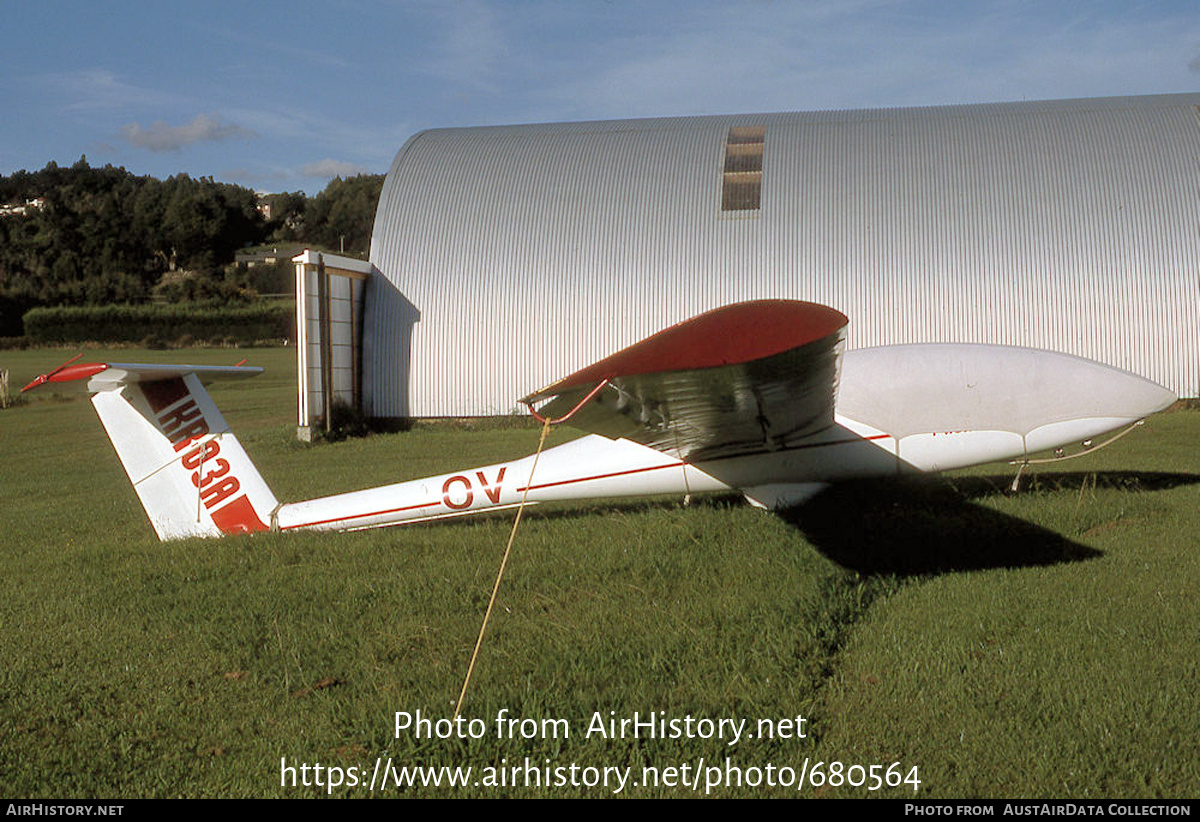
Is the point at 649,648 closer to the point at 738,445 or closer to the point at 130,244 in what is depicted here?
the point at 738,445

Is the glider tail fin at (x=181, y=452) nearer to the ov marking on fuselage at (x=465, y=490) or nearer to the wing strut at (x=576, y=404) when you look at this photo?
the ov marking on fuselage at (x=465, y=490)

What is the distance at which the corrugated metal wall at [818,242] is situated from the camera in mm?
19250

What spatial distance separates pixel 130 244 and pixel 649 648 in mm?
86370

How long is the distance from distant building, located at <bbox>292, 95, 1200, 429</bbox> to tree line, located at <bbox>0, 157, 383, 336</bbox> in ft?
161

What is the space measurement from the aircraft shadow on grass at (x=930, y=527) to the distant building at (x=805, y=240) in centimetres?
917

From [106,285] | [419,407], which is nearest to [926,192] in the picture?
[419,407]

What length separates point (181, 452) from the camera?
862cm

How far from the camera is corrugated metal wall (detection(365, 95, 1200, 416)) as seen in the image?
19.2 metres

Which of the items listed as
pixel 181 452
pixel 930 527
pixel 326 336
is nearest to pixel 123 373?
pixel 181 452

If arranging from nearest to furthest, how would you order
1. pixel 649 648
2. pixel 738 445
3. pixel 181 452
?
pixel 649 648, pixel 738 445, pixel 181 452

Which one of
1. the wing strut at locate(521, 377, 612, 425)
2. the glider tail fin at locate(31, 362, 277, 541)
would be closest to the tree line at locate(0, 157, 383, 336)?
the glider tail fin at locate(31, 362, 277, 541)

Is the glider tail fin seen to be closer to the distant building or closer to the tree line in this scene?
the distant building

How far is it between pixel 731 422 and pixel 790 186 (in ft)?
49.3

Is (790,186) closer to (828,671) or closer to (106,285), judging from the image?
(828,671)
